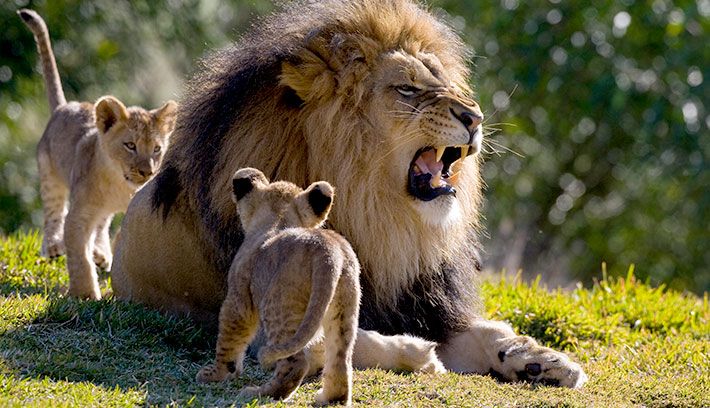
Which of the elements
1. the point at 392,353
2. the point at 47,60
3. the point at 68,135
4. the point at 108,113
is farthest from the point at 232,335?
the point at 47,60

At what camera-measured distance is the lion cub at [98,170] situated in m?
6.07

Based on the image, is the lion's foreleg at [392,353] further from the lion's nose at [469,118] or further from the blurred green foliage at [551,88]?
the blurred green foliage at [551,88]

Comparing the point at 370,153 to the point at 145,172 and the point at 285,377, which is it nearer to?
the point at 285,377

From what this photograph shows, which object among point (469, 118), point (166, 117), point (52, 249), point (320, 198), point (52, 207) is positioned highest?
point (469, 118)

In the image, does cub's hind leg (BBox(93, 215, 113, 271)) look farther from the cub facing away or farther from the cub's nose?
the cub facing away

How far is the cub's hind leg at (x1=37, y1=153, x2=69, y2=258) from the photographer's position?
6880 millimetres

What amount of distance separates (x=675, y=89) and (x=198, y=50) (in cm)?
496

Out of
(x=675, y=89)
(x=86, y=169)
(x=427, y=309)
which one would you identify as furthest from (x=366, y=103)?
(x=675, y=89)

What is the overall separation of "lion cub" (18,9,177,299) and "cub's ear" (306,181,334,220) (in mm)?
1923

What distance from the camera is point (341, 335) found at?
159 inches

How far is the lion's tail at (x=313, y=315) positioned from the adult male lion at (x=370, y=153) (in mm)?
924

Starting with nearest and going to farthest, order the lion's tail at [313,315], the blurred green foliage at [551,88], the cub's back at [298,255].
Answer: the lion's tail at [313,315] → the cub's back at [298,255] → the blurred green foliage at [551,88]

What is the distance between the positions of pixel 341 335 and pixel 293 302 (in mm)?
187

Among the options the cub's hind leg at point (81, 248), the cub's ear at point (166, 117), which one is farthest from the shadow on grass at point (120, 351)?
the cub's ear at point (166, 117)
